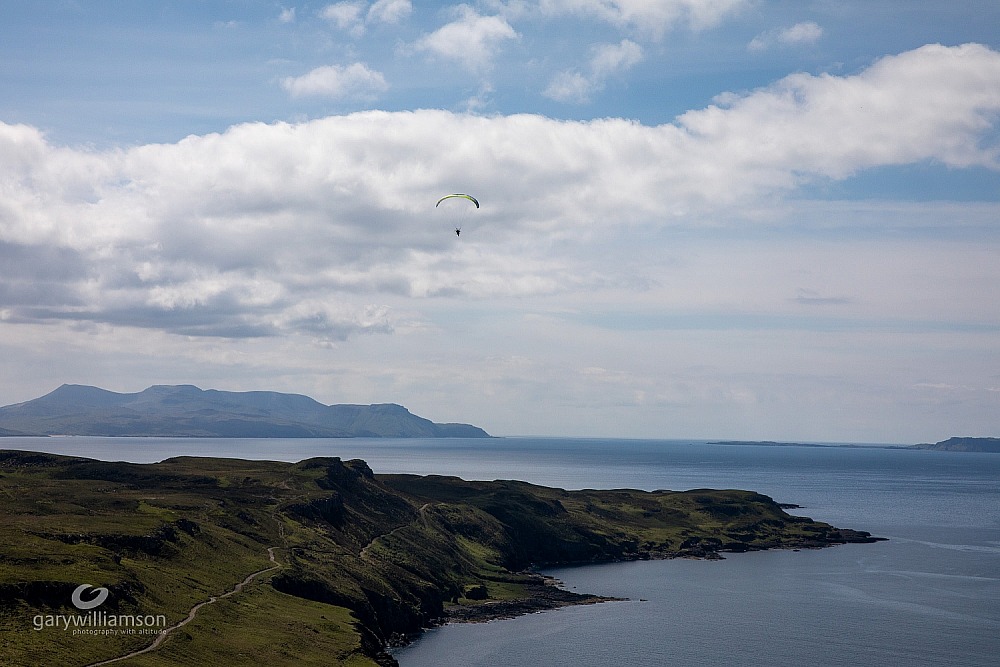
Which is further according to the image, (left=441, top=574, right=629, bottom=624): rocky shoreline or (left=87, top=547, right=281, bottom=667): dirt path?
(left=441, top=574, right=629, bottom=624): rocky shoreline

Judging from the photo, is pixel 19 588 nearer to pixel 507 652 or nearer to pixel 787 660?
pixel 507 652

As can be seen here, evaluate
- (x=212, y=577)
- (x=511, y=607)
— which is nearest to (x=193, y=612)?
(x=212, y=577)

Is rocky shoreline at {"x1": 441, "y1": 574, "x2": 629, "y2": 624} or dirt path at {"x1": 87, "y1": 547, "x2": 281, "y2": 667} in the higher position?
dirt path at {"x1": 87, "y1": 547, "x2": 281, "y2": 667}

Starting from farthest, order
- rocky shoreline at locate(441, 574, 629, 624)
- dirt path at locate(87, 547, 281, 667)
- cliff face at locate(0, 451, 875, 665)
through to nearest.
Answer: rocky shoreline at locate(441, 574, 629, 624), cliff face at locate(0, 451, 875, 665), dirt path at locate(87, 547, 281, 667)

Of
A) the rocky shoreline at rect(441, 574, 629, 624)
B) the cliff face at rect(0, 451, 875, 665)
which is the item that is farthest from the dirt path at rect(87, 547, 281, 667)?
the rocky shoreline at rect(441, 574, 629, 624)

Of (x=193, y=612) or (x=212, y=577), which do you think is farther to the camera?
(x=212, y=577)

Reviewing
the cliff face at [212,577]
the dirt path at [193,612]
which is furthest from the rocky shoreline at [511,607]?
the dirt path at [193,612]

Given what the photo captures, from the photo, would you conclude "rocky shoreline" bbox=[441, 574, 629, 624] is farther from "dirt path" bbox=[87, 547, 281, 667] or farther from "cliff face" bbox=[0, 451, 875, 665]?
"dirt path" bbox=[87, 547, 281, 667]

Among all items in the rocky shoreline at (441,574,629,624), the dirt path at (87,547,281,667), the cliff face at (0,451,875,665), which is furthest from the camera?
the rocky shoreline at (441,574,629,624)

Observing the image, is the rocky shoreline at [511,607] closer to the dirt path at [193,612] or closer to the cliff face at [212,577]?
the cliff face at [212,577]

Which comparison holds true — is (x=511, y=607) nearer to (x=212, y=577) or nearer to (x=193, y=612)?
(x=212, y=577)

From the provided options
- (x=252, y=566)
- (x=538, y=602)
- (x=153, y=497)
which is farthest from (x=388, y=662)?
(x=153, y=497)
